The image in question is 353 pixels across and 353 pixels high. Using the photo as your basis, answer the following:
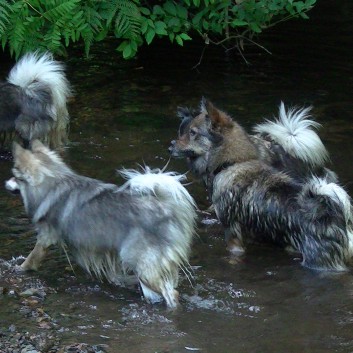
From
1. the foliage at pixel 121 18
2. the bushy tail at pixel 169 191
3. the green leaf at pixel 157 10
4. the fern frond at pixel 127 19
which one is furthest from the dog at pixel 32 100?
the bushy tail at pixel 169 191

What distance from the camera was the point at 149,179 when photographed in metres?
5.94

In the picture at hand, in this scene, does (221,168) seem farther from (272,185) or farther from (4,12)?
(4,12)

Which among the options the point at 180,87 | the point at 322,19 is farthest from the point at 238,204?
the point at 322,19

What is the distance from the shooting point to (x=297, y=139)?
301 inches

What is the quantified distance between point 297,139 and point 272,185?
3.08 ft

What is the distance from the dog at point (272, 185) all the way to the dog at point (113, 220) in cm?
90

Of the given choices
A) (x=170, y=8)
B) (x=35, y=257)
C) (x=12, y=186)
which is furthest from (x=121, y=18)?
(x=35, y=257)

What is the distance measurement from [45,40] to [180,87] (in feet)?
7.42

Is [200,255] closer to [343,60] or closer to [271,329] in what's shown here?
[271,329]

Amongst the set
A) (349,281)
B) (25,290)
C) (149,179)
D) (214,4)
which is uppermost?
(214,4)

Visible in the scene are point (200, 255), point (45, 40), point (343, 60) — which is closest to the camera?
point (200, 255)

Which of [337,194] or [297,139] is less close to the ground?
[297,139]

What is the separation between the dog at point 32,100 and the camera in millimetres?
8586

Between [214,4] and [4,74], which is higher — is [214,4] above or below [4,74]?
above
